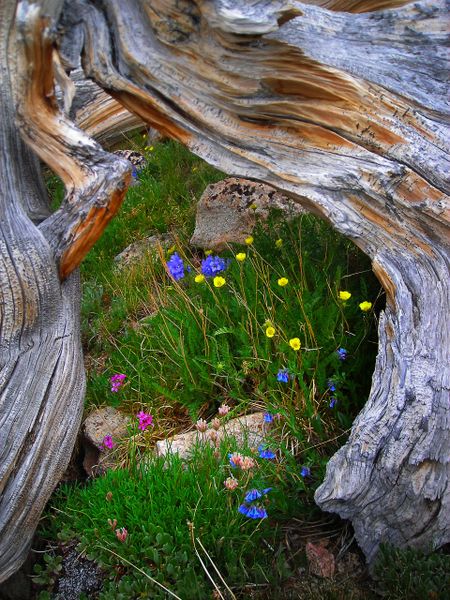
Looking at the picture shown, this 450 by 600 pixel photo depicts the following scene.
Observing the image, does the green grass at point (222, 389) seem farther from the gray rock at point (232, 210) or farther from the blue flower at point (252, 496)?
the gray rock at point (232, 210)

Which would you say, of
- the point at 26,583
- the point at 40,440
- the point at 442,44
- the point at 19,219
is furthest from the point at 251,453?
the point at 442,44

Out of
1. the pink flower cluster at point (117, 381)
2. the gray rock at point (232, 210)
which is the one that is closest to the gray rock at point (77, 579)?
the pink flower cluster at point (117, 381)

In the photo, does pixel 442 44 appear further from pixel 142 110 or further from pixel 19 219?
pixel 19 219

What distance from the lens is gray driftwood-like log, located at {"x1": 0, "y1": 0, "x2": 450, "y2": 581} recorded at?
2957mm

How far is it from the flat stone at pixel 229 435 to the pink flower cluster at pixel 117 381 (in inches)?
24.0

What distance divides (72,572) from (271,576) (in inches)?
42.2

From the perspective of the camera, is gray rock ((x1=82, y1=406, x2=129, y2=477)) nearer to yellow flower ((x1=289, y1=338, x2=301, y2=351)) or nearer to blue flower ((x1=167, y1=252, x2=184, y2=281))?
blue flower ((x1=167, y1=252, x2=184, y2=281))

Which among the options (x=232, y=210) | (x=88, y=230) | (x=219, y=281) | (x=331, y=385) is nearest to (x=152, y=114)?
(x=88, y=230)

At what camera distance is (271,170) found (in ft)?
12.3

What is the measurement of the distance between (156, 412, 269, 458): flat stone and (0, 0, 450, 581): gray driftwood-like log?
54 cm

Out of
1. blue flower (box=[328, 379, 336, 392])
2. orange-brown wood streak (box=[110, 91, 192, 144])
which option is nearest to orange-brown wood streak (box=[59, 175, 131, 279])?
orange-brown wood streak (box=[110, 91, 192, 144])

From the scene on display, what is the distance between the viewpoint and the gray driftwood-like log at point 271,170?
116 inches

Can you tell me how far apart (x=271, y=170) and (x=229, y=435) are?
4.97ft

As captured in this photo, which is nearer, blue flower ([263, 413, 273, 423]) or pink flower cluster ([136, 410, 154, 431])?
blue flower ([263, 413, 273, 423])
